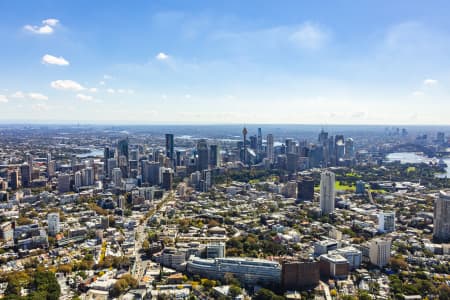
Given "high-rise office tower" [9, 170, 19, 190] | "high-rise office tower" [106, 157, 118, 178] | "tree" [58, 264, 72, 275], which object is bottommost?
"tree" [58, 264, 72, 275]

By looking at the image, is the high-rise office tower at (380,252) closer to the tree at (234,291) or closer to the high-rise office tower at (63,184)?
the tree at (234,291)

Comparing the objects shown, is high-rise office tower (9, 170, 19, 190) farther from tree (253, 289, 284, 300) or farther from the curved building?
tree (253, 289, 284, 300)

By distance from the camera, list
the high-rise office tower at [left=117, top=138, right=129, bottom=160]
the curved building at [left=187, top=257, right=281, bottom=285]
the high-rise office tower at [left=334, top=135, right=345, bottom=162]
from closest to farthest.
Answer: the curved building at [left=187, top=257, right=281, bottom=285]
the high-rise office tower at [left=117, top=138, right=129, bottom=160]
the high-rise office tower at [left=334, top=135, right=345, bottom=162]

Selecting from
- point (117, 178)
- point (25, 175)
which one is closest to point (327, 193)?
point (117, 178)

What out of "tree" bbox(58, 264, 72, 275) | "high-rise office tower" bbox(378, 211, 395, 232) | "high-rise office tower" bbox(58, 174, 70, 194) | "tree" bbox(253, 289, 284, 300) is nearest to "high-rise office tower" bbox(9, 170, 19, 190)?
"high-rise office tower" bbox(58, 174, 70, 194)

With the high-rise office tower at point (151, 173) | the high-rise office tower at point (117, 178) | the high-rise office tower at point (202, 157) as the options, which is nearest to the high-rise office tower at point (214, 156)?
the high-rise office tower at point (202, 157)

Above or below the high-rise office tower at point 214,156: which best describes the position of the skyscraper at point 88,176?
below

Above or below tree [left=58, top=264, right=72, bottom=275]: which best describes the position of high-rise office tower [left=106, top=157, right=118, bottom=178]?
above

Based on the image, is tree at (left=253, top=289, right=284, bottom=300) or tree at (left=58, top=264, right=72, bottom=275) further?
tree at (left=58, top=264, right=72, bottom=275)

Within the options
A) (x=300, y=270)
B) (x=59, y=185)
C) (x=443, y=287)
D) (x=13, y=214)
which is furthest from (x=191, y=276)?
(x=59, y=185)
